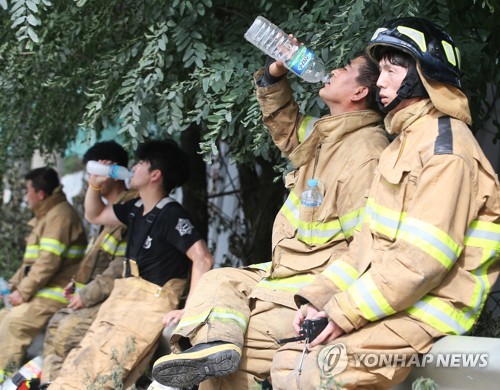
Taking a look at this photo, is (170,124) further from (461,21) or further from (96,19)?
(461,21)

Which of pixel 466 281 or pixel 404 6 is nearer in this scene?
pixel 466 281

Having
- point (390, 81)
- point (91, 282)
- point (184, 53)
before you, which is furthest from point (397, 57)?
point (91, 282)

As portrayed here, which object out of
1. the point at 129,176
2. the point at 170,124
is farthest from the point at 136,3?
the point at 129,176

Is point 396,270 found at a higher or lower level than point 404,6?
lower

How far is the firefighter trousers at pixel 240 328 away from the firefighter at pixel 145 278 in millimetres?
1016

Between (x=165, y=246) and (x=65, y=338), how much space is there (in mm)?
1044

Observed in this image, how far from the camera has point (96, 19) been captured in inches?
230

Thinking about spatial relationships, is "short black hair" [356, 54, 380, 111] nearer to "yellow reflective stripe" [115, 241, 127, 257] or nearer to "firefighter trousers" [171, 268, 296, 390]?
"firefighter trousers" [171, 268, 296, 390]

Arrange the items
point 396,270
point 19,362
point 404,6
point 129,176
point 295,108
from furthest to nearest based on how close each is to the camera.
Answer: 1. point 19,362
2. point 129,176
3. point 295,108
4. point 404,6
5. point 396,270

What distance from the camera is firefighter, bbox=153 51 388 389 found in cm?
429

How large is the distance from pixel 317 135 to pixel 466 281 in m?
1.24

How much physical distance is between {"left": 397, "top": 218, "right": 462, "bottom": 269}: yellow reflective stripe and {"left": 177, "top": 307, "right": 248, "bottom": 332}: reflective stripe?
109 centimetres

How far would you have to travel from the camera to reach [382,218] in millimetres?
3840

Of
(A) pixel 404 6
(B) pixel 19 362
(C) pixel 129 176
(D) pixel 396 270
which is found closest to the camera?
(D) pixel 396 270
